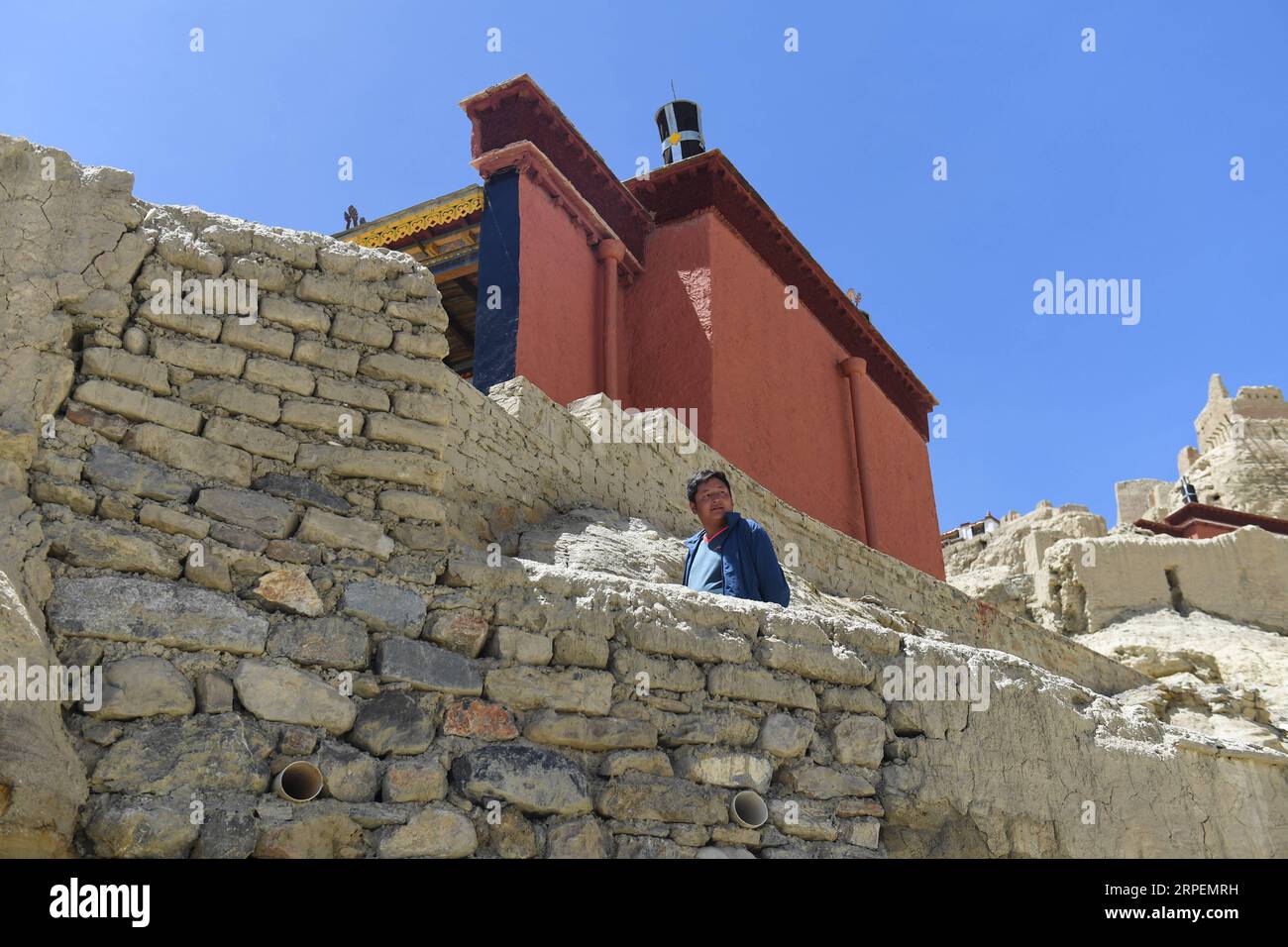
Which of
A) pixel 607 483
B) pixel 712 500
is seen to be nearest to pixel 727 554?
pixel 712 500

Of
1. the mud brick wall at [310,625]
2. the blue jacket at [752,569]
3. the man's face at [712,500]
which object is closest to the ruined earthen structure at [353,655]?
the mud brick wall at [310,625]

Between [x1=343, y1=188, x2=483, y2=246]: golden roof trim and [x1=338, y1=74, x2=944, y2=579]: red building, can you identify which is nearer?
[x1=338, y1=74, x2=944, y2=579]: red building

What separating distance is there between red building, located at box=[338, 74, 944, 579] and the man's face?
482 centimetres

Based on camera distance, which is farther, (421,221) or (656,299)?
(656,299)

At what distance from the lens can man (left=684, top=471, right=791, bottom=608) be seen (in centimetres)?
448

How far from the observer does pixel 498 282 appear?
32.2 feet

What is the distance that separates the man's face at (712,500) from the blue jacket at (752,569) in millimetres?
166

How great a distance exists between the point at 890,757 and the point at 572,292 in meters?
7.57

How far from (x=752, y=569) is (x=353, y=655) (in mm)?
1922

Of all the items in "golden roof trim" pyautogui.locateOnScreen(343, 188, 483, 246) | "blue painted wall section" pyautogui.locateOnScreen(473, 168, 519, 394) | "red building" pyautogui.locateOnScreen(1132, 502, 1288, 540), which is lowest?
"red building" pyautogui.locateOnScreen(1132, 502, 1288, 540)

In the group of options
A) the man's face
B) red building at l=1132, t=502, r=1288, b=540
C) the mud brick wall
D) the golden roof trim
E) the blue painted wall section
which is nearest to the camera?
the mud brick wall

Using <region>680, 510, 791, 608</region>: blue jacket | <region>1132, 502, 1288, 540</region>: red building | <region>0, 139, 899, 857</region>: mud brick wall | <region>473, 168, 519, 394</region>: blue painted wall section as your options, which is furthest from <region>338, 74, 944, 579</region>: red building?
<region>1132, 502, 1288, 540</region>: red building

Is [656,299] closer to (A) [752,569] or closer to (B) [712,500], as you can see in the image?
(B) [712,500]

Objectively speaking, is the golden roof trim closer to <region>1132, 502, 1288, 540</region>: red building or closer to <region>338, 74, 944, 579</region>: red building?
<region>338, 74, 944, 579</region>: red building
